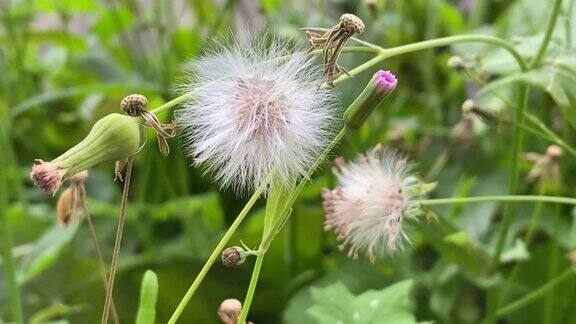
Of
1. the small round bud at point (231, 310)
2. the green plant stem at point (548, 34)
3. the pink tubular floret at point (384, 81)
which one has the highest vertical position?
the green plant stem at point (548, 34)

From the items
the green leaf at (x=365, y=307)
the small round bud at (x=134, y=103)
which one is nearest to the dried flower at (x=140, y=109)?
the small round bud at (x=134, y=103)

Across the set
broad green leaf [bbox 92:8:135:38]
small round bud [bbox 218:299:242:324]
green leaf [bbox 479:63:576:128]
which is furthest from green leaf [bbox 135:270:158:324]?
broad green leaf [bbox 92:8:135:38]

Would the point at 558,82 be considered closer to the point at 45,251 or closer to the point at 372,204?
the point at 372,204

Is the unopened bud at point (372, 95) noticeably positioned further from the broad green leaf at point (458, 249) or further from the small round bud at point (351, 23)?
the broad green leaf at point (458, 249)

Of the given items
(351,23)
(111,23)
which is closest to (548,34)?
(351,23)

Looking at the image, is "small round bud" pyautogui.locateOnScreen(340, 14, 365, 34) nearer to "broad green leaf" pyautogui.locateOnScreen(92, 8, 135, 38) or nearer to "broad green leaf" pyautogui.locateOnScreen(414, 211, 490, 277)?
"broad green leaf" pyautogui.locateOnScreen(414, 211, 490, 277)

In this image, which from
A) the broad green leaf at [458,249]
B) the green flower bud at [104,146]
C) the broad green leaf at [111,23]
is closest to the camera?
the green flower bud at [104,146]

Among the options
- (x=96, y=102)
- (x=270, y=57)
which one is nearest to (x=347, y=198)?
(x=270, y=57)

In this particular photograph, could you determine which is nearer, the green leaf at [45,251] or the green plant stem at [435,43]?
the green plant stem at [435,43]

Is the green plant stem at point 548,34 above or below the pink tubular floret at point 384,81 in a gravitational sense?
above
